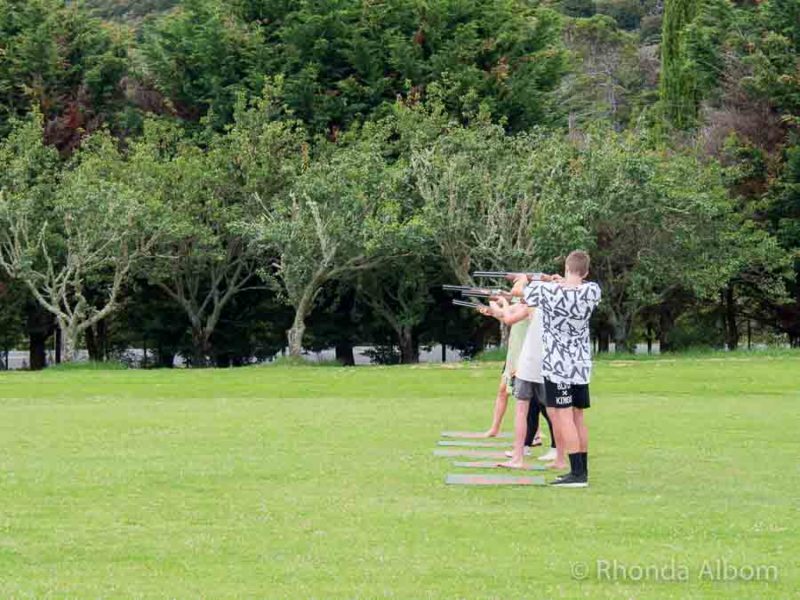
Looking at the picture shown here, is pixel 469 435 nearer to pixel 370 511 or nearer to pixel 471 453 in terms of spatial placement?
pixel 471 453

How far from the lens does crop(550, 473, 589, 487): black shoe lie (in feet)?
43.4

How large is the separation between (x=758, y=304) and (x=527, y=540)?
41884 mm

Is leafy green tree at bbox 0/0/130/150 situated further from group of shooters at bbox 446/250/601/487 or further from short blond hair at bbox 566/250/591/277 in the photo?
short blond hair at bbox 566/250/591/277

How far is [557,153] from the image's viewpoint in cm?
4269

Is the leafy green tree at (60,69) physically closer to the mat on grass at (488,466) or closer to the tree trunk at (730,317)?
the tree trunk at (730,317)

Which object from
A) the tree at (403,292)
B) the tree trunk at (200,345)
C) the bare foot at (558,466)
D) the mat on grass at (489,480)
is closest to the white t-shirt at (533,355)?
the bare foot at (558,466)

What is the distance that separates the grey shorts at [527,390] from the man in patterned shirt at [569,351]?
1302mm

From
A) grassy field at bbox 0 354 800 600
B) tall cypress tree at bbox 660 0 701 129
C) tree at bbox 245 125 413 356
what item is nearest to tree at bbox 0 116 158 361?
tree at bbox 245 125 413 356

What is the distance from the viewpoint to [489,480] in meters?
13.5

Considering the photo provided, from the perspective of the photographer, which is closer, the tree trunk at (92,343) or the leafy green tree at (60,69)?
the leafy green tree at (60,69)

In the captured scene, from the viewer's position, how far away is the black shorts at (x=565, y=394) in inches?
531

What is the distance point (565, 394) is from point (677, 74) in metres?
45.6

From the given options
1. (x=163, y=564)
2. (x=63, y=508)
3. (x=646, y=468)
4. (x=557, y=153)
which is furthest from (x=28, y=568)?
(x=557, y=153)

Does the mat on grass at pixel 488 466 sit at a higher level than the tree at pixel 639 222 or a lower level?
lower
